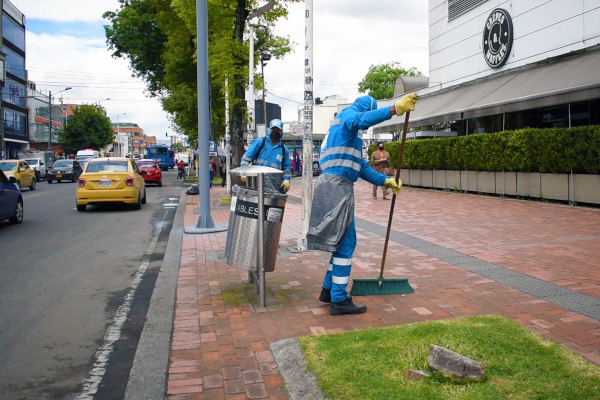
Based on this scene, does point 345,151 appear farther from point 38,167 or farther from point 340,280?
point 38,167

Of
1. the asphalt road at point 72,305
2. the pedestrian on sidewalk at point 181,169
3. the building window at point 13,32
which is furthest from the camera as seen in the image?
the building window at point 13,32

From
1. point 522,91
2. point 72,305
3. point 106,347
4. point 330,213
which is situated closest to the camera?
point 106,347

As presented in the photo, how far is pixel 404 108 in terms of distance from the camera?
445cm

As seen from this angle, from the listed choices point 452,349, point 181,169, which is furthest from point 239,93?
point 181,169

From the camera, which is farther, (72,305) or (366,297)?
(72,305)

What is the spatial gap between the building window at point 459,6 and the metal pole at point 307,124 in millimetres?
14397

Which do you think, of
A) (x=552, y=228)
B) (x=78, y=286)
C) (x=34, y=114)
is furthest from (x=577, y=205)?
(x=34, y=114)

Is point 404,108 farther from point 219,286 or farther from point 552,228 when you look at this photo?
point 552,228

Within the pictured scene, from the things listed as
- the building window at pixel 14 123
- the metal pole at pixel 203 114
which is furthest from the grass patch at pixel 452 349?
the building window at pixel 14 123

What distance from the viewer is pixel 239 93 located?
20.1 meters

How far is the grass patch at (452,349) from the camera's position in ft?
10.8

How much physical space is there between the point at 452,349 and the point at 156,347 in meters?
2.27

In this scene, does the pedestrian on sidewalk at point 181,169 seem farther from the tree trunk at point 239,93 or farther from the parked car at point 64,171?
the tree trunk at point 239,93

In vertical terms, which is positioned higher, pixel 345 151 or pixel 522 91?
pixel 522 91
